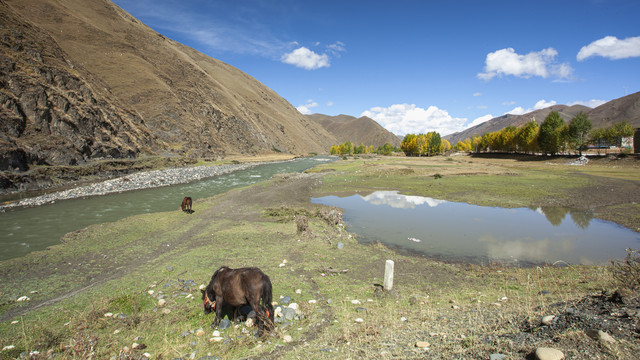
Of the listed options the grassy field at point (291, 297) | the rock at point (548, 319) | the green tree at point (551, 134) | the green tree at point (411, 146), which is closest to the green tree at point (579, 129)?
the green tree at point (551, 134)

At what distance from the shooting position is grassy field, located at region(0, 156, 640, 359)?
18.4ft

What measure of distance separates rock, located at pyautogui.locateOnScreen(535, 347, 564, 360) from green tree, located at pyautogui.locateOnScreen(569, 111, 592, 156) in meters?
91.6

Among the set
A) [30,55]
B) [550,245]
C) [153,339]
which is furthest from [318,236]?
[30,55]

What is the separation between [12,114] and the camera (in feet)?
115

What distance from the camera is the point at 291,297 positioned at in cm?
845

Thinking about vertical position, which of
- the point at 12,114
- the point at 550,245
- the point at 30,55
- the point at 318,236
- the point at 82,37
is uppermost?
the point at 82,37

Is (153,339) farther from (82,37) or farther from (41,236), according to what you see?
(82,37)

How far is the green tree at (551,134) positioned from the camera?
2896 inches

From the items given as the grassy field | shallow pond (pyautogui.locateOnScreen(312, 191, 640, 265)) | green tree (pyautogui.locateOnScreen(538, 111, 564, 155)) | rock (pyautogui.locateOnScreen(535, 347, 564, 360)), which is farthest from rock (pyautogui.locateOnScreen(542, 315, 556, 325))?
green tree (pyautogui.locateOnScreen(538, 111, 564, 155))

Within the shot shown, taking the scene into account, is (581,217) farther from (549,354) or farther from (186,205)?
(186,205)

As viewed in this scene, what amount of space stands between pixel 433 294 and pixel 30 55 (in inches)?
2618

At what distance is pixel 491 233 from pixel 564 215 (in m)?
9.81

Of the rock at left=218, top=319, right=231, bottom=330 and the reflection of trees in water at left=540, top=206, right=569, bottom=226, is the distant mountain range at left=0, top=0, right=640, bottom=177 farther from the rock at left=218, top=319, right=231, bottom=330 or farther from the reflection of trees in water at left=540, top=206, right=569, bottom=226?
the reflection of trees in water at left=540, top=206, right=569, bottom=226

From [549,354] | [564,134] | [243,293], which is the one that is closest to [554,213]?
[549,354]
